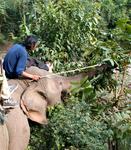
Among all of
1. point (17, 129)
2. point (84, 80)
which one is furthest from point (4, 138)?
point (84, 80)

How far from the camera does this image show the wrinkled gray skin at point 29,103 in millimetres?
5368

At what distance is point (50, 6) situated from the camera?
7055 mm

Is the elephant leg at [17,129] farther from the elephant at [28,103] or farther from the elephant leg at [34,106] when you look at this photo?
the elephant leg at [34,106]

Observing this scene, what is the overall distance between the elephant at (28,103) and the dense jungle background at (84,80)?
143mm

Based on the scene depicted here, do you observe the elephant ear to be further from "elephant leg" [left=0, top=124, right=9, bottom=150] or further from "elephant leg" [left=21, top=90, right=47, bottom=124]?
"elephant leg" [left=0, top=124, right=9, bottom=150]

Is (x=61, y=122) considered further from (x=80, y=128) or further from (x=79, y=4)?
(x=79, y=4)

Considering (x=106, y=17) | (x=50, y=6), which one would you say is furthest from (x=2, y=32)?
(x=50, y=6)

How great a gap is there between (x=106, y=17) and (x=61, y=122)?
29.1ft

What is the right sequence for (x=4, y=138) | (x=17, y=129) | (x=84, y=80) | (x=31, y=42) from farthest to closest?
1. (x=84, y=80)
2. (x=31, y=42)
3. (x=17, y=129)
4. (x=4, y=138)

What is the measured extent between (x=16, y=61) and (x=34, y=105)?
0.66 m

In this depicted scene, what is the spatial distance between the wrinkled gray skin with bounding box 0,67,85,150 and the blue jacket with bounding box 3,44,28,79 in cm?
12

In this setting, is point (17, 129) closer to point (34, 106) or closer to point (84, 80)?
point (34, 106)

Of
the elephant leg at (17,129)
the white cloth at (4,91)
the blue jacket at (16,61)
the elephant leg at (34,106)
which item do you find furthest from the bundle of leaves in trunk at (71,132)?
the white cloth at (4,91)

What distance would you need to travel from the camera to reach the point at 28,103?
5.66 m
